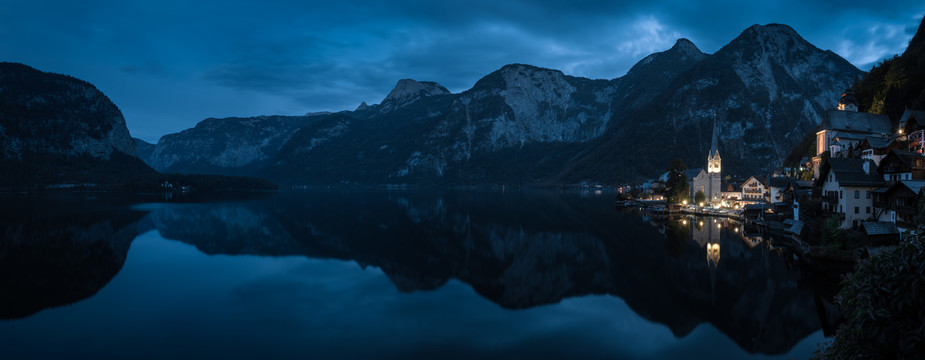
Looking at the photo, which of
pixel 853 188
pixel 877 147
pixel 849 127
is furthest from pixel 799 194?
pixel 849 127

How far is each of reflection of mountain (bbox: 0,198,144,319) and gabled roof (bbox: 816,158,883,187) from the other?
65110mm

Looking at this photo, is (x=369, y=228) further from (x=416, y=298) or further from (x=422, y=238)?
(x=416, y=298)

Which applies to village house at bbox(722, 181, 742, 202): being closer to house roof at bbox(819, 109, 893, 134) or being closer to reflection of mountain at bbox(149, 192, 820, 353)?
house roof at bbox(819, 109, 893, 134)

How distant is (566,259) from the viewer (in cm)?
4425

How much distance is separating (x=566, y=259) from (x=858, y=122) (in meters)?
55.4

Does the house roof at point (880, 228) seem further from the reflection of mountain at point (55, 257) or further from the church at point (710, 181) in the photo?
the church at point (710, 181)

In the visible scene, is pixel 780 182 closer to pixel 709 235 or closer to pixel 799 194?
pixel 799 194

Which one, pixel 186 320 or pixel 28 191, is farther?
pixel 28 191

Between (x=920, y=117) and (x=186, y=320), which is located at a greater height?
(x=920, y=117)

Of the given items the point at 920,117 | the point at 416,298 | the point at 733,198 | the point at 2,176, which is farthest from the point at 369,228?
the point at 2,176

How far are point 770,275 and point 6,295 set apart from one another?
185 feet

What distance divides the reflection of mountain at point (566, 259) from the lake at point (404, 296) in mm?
224

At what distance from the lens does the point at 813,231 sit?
43219 mm

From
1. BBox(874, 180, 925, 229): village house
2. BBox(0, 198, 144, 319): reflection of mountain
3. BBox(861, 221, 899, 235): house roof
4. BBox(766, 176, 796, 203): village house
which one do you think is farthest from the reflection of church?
BBox(0, 198, 144, 319): reflection of mountain
